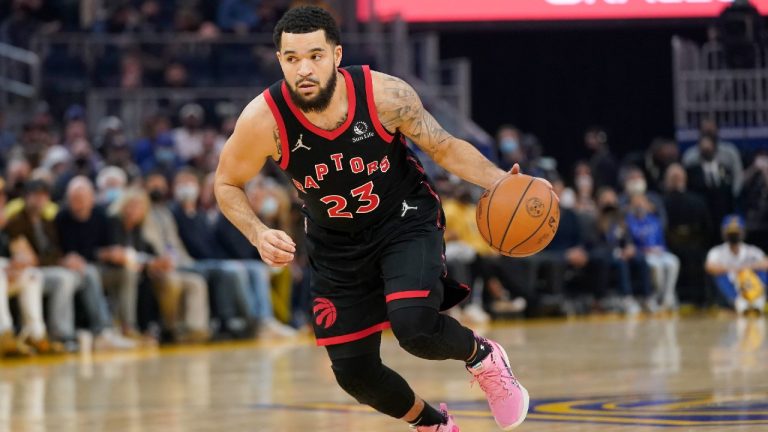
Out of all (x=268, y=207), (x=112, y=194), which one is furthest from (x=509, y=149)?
(x=112, y=194)

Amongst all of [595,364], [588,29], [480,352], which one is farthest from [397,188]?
[588,29]

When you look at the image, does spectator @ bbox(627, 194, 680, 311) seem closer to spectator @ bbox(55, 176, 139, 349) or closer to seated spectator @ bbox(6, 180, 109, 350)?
spectator @ bbox(55, 176, 139, 349)

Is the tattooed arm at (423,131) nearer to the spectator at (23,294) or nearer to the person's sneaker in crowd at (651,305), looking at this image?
the spectator at (23,294)

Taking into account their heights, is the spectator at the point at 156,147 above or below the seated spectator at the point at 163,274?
above

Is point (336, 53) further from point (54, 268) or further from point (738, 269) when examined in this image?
point (738, 269)

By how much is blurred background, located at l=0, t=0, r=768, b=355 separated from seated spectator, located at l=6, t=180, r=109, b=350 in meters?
0.02

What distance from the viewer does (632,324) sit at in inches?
581

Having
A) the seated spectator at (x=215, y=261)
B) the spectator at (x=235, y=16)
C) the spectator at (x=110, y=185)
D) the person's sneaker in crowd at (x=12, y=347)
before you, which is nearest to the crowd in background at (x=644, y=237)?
the seated spectator at (x=215, y=261)

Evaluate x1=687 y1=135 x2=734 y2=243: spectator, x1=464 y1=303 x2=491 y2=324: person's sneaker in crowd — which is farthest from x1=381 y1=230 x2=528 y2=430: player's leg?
x1=687 y1=135 x2=734 y2=243: spectator

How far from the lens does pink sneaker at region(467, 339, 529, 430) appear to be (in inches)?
217

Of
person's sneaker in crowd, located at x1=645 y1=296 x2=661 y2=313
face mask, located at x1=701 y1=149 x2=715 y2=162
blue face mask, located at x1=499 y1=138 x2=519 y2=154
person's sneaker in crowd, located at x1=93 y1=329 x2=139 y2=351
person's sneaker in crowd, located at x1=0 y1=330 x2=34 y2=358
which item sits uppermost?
blue face mask, located at x1=499 y1=138 x2=519 y2=154

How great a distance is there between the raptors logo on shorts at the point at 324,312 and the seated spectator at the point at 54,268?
23.7ft

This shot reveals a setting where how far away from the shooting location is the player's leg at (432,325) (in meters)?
5.26

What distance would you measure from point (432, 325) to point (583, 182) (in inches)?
495
